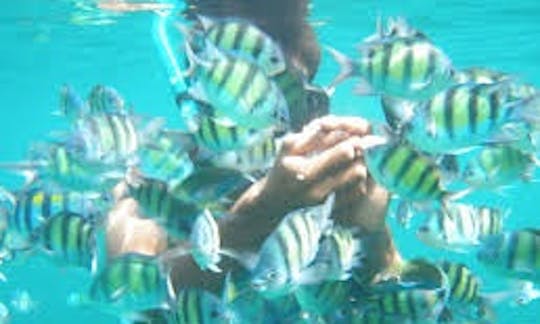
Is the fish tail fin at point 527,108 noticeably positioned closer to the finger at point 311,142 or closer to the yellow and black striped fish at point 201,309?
the finger at point 311,142

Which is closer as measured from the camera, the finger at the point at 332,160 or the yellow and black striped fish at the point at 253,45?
the yellow and black striped fish at the point at 253,45

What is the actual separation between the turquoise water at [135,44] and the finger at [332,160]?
7.79 metres

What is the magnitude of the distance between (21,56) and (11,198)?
2533 cm

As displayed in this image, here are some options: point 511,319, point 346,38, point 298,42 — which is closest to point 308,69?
point 298,42

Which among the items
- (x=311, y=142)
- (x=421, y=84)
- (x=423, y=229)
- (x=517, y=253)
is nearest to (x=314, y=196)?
(x=311, y=142)

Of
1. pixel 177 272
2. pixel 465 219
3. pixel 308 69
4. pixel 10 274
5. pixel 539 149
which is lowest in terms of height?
pixel 10 274

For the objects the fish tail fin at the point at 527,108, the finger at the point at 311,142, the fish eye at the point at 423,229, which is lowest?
the fish eye at the point at 423,229

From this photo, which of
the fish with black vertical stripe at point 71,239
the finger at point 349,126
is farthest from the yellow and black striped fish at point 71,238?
the finger at point 349,126

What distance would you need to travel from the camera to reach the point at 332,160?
17.9 ft

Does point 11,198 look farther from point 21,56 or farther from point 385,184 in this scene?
point 21,56

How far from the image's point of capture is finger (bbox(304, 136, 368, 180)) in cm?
544

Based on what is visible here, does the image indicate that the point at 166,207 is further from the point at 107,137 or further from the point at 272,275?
the point at 272,275

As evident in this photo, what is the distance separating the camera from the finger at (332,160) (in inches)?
214

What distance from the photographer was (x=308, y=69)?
851 centimetres
